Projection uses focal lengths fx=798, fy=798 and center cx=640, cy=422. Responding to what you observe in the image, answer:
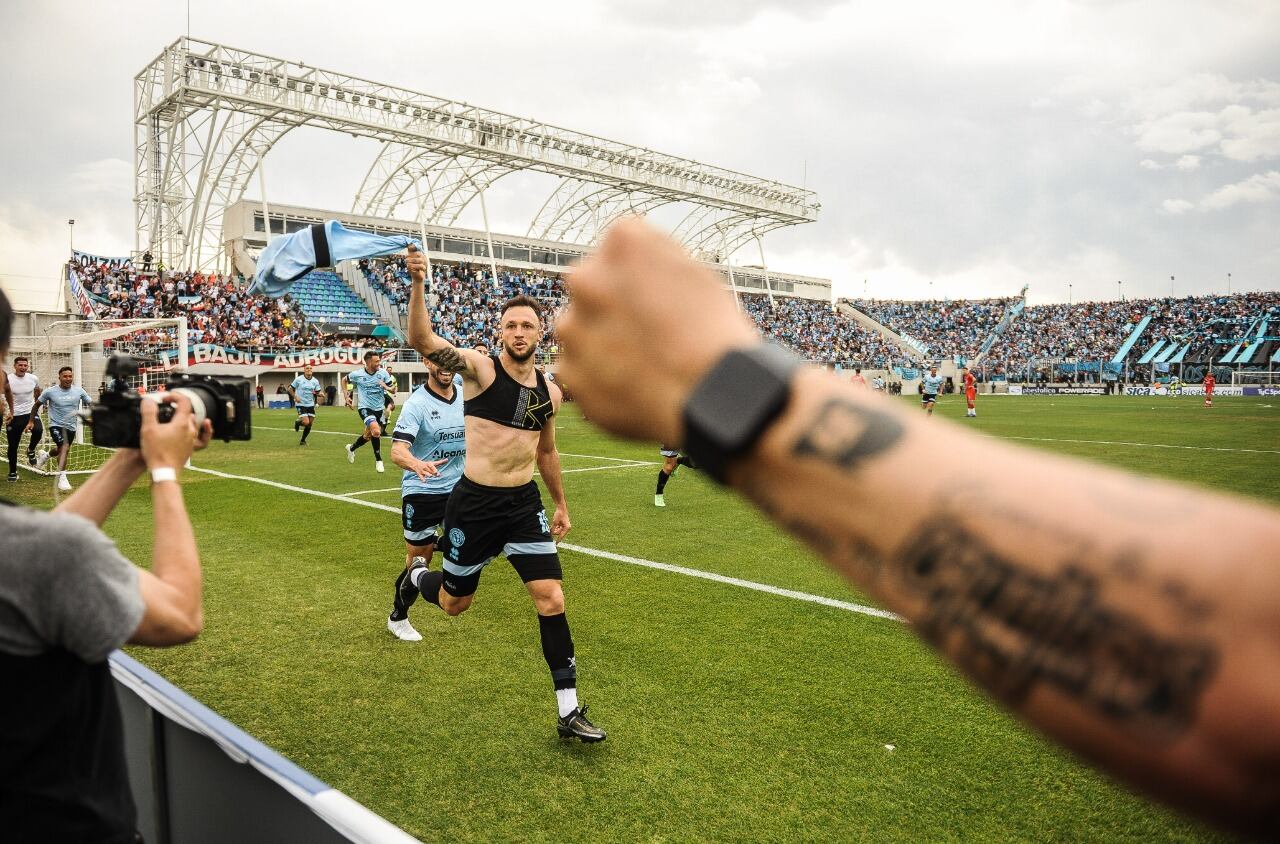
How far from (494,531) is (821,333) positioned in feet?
213

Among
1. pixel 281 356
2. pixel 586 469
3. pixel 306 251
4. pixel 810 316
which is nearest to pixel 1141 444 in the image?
pixel 586 469

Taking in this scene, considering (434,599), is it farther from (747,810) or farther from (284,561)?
(284,561)

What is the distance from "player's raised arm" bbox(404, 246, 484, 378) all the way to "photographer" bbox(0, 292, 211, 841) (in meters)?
2.53

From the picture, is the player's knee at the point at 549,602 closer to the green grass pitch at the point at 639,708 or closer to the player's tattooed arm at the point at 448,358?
the green grass pitch at the point at 639,708

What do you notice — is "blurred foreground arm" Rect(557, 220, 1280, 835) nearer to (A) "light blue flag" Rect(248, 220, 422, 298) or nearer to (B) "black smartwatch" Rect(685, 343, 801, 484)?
(B) "black smartwatch" Rect(685, 343, 801, 484)

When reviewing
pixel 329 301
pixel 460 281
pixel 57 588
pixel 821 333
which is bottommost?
pixel 57 588

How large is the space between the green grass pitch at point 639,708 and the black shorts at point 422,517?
655mm

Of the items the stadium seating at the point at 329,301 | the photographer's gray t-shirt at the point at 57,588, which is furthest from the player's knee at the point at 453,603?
the stadium seating at the point at 329,301

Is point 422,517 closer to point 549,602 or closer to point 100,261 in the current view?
point 549,602

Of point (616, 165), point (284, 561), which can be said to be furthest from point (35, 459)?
point (616, 165)

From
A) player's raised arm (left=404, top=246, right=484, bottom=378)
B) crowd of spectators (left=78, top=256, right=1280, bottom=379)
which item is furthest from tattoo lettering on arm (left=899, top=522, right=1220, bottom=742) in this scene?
crowd of spectators (left=78, top=256, right=1280, bottom=379)

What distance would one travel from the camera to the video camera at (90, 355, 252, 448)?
189cm

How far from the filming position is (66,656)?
1.58m

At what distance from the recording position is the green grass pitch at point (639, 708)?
143 inches
